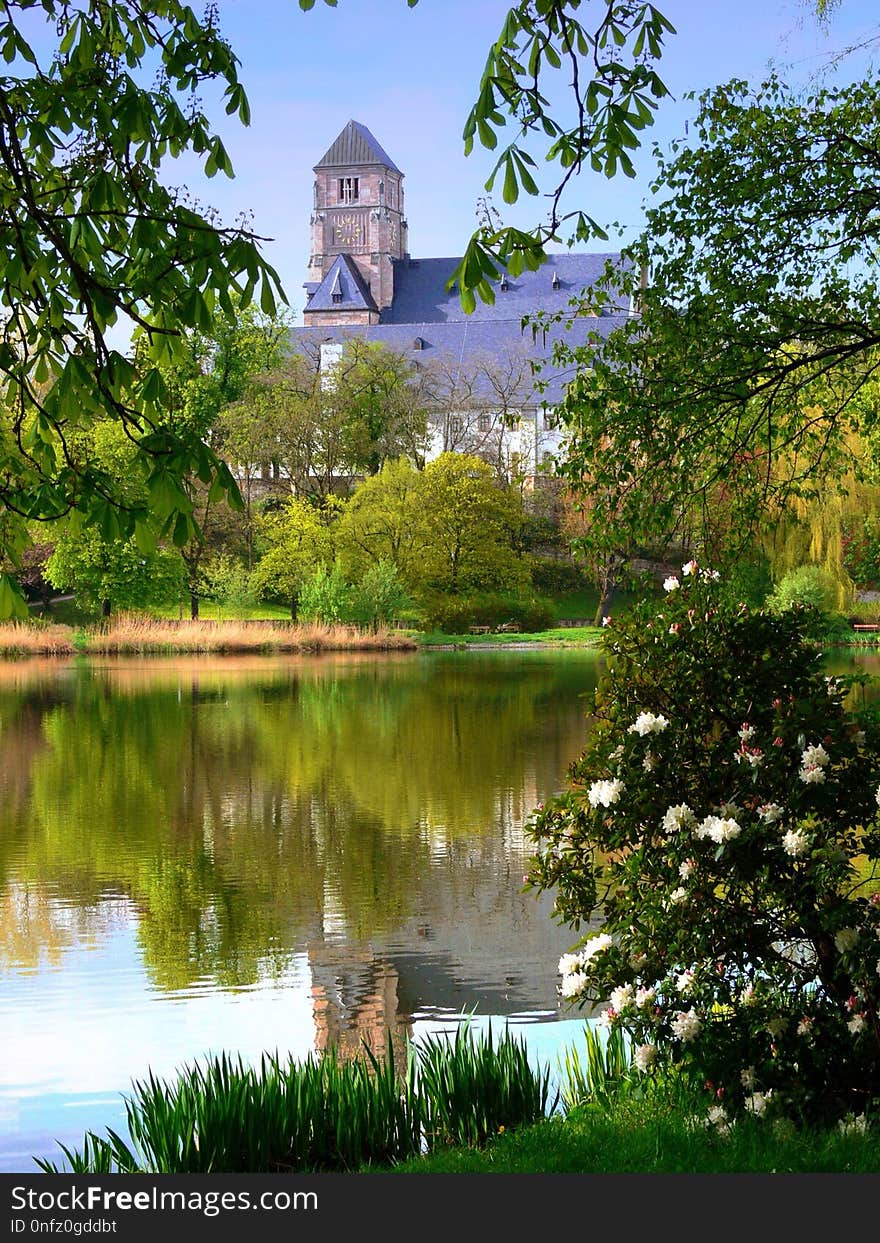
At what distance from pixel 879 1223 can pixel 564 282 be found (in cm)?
9811

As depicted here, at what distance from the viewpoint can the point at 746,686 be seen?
5.12 meters

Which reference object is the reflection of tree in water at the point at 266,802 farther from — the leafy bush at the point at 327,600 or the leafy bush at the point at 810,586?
the leafy bush at the point at 327,600

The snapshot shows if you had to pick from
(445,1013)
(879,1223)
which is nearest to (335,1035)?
(445,1013)

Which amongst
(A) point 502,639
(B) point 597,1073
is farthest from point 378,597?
(B) point 597,1073

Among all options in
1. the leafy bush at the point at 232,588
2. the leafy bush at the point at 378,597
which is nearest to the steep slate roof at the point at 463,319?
the leafy bush at the point at 232,588

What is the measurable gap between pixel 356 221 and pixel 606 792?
106204mm

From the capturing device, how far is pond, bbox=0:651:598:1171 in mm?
6883

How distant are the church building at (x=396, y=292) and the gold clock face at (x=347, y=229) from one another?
73 millimetres

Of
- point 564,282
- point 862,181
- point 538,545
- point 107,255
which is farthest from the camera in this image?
point 564,282

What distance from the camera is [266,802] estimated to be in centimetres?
1508

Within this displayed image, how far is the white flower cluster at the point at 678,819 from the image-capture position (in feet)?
15.9

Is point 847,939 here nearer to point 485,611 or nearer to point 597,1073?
point 597,1073

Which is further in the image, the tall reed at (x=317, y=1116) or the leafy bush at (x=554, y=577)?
the leafy bush at (x=554, y=577)

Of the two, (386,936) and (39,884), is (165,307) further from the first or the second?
(39,884)
